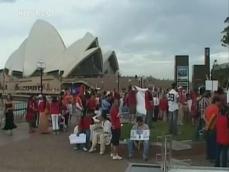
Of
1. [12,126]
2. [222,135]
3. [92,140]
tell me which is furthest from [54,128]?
[222,135]

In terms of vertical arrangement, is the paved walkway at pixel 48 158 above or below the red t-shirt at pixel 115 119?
below

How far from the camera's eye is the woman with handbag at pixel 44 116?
19.7m

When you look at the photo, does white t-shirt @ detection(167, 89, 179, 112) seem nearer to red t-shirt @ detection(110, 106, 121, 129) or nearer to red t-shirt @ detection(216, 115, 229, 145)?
red t-shirt @ detection(110, 106, 121, 129)

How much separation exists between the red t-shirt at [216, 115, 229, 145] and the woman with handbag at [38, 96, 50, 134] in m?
9.77

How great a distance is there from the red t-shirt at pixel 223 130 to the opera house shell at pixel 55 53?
71.6 metres

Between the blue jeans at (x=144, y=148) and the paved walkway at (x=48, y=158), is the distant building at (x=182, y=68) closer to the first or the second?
the paved walkway at (x=48, y=158)

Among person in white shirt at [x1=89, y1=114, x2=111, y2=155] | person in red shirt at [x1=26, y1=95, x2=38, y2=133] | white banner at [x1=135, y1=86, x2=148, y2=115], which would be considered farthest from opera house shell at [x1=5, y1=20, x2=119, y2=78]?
person in white shirt at [x1=89, y1=114, x2=111, y2=155]

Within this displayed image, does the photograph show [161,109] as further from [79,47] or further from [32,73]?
[32,73]

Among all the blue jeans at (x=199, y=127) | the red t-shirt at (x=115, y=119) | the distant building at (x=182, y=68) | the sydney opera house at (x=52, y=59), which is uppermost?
the sydney opera house at (x=52, y=59)

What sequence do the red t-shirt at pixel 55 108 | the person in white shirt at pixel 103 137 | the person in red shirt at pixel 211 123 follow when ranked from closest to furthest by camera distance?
the person in red shirt at pixel 211 123
the person in white shirt at pixel 103 137
the red t-shirt at pixel 55 108

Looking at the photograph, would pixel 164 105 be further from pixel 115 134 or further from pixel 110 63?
pixel 110 63

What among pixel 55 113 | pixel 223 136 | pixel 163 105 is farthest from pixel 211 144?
pixel 163 105

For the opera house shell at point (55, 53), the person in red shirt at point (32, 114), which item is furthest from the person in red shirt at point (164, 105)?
the opera house shell at point (55, 53)

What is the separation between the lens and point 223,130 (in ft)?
35.8
